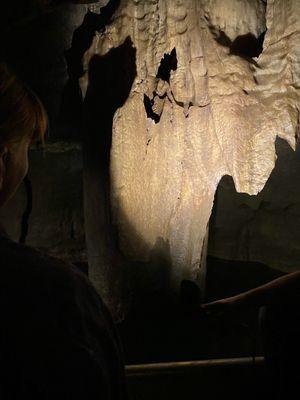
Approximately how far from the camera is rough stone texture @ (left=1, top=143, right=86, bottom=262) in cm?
344

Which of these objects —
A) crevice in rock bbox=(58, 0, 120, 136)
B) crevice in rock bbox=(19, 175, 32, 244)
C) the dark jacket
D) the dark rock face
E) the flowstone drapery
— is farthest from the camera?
the dark rock face

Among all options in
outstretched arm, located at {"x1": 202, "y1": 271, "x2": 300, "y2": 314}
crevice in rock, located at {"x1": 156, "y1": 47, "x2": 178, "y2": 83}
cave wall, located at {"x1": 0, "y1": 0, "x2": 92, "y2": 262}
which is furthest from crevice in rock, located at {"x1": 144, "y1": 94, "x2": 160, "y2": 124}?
outstretched arm, located at {"x1": 202, "y1": 271, "x2": 300, "y2": 314}

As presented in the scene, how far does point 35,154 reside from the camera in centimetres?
345

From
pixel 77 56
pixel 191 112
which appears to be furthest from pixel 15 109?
pixel 77 56

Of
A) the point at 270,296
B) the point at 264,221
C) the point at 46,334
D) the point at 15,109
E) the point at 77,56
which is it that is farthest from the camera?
the point at 264,221

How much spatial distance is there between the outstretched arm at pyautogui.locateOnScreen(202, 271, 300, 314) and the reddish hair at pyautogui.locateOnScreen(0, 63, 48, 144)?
0.90 metres

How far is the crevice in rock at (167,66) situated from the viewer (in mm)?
2143

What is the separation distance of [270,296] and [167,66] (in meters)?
1.31

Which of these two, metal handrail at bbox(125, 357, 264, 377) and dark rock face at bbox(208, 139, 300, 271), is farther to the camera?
dark rock face at bbox(208, 139, 300, 271)

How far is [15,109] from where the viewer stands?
2.75ft

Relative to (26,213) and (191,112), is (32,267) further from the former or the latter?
(26,213)

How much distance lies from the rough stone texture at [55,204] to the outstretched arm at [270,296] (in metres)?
2.23

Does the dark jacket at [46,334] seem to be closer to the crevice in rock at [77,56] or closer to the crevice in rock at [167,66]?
the crevice in rock at [167,66]

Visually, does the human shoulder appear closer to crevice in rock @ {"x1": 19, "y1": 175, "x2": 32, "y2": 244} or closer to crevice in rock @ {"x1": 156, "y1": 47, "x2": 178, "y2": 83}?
crevice in rock @ {"x1": 156, "y1": 47, "x2": 178, "y2": 83}
